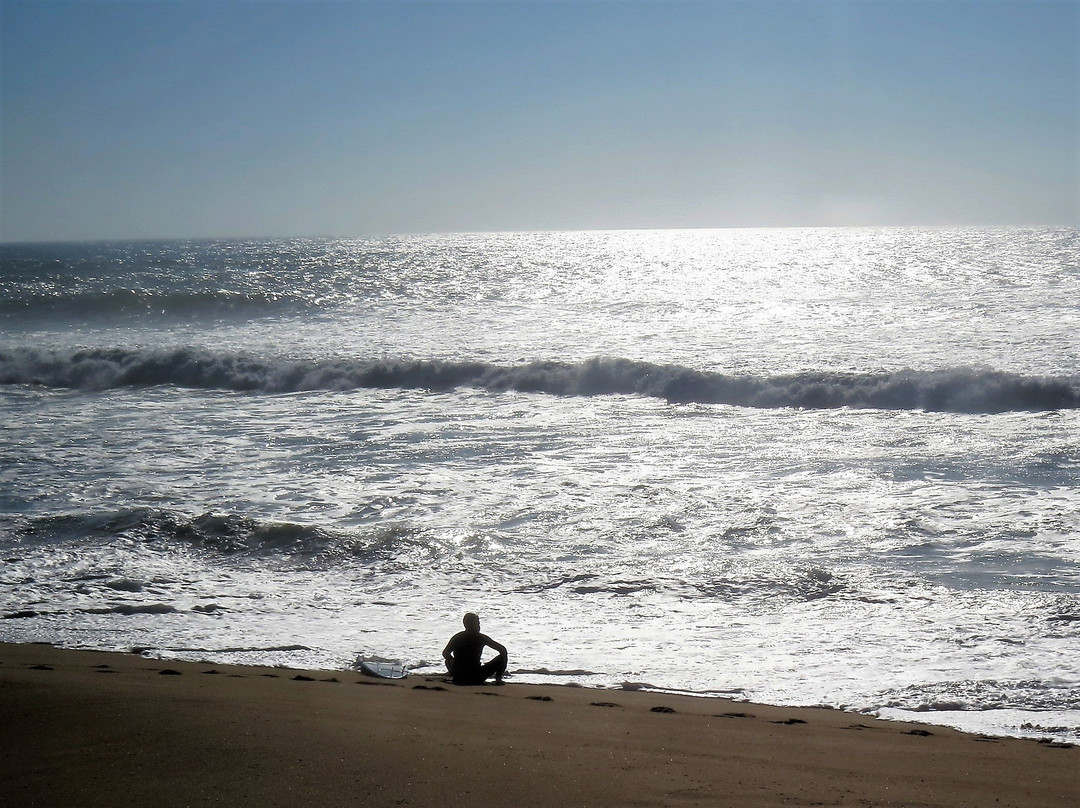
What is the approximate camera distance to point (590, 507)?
10.4m

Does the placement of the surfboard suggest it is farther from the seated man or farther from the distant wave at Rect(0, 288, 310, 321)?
the distant wave at Rect(0, 288, 310, 321)

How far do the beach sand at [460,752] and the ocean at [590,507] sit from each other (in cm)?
87

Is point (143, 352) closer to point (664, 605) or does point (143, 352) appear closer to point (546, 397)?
point (546, 397)

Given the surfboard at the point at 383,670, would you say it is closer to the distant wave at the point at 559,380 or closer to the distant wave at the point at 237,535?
the distant wave at the point at 237,535

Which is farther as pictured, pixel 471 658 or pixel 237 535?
pixel 237 535

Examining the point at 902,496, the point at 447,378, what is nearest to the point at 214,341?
the point at 447,378

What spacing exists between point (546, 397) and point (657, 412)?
2.99 meters

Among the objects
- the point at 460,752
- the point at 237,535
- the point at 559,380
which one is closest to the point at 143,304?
the point at 559,380

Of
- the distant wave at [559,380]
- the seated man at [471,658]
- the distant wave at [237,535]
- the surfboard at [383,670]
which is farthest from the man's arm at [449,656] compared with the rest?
the distant wave at [559,380]

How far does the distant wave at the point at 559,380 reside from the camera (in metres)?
17.4

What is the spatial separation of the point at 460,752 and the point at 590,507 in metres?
6.28

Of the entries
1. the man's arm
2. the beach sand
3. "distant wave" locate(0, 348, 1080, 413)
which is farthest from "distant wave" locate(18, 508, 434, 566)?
"distant wave" locate(0, 348, 1080, 413)

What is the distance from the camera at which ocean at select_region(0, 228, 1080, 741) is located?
659 centimetres

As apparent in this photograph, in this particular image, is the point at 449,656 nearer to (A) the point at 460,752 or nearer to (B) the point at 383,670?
(B) the point at 383,670
